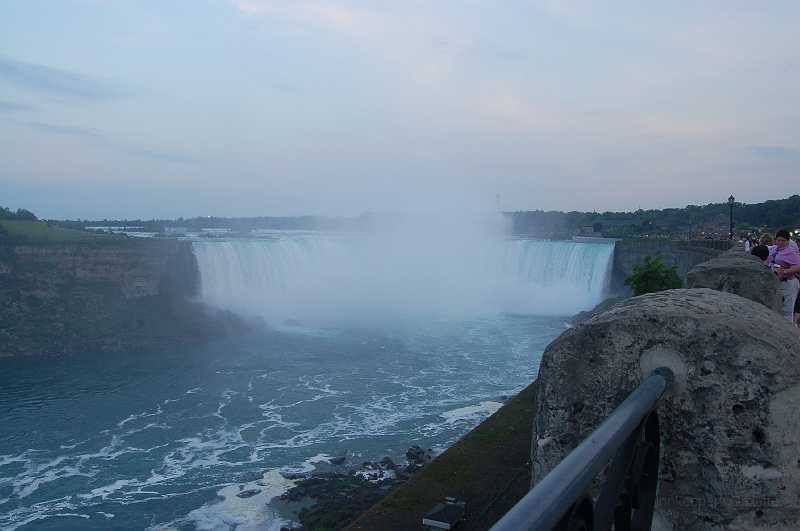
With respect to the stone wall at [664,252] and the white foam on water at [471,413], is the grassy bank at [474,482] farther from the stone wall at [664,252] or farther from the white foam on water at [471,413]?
the stone wall at [664,252]

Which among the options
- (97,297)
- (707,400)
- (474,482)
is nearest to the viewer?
(707,400)

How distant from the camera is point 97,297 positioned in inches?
1571

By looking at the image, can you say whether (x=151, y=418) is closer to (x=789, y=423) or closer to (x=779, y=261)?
(x=779, y=261)

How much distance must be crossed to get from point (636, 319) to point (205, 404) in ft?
74.0

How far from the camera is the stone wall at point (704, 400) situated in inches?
63.4

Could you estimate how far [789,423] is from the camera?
5.24ft

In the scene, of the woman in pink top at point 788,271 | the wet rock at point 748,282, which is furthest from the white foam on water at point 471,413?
the wet rock at point 748,282

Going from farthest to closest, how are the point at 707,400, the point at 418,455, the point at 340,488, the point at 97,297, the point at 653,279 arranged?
the point at 97,297 → the point at 653,279 → the point at 418,455 → the point at 340,488 → the point at 707,400

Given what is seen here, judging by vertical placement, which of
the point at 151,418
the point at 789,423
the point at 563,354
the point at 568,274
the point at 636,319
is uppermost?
the point at 636,319

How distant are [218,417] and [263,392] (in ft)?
9.58

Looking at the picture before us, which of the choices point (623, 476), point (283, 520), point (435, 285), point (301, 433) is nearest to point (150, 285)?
point (435, 285)

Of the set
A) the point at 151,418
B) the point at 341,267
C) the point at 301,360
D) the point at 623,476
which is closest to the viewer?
the point at 623,476

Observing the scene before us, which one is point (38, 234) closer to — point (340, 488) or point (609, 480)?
point (340, 488)

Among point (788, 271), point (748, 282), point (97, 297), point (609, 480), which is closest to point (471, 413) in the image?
point (788, 271)
